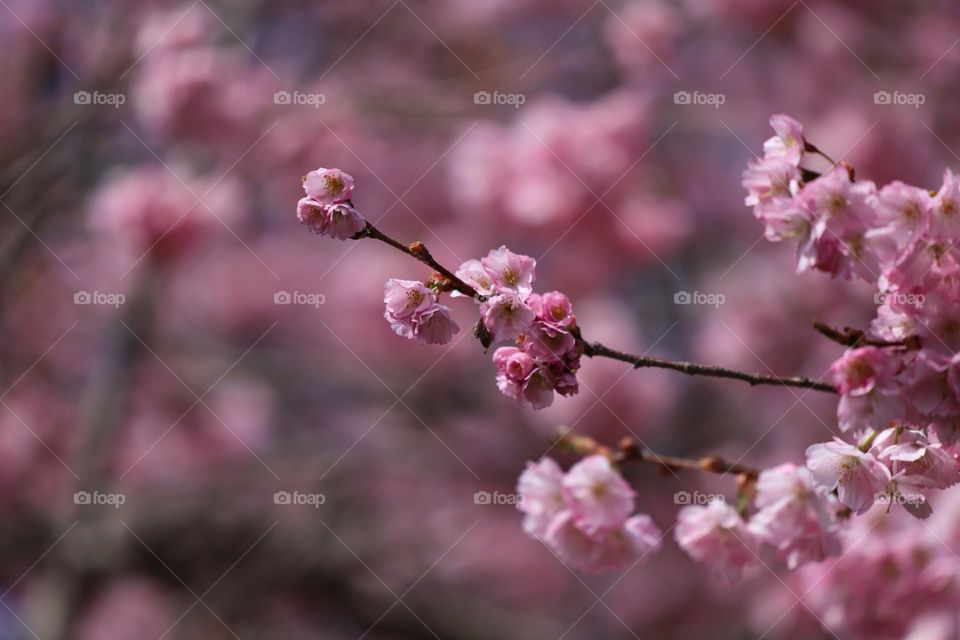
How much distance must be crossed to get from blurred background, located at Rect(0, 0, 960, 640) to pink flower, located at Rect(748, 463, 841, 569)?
1.66 metres

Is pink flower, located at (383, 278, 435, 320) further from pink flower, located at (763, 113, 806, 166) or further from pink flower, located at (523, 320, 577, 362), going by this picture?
pink flower, located at (763, 113, 806, 166)

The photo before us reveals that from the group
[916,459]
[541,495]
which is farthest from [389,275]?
[916,459]

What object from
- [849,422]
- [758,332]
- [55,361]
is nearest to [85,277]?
[55,361]

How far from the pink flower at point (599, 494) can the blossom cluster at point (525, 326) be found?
271 millimetres

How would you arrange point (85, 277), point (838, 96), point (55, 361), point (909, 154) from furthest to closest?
point (55, 361)
point (85, 277)
point (838, 96)
point (909, 154)

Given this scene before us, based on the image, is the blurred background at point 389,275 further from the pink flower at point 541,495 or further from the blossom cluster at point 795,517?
the blossom cluster at point 795,517

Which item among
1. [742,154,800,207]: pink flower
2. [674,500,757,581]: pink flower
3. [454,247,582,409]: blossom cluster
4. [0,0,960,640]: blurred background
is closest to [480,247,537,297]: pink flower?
[454,247,582,409]: blossom cluster

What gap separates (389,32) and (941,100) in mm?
2296

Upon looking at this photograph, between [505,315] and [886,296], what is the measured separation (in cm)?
43

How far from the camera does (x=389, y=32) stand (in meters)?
4.23

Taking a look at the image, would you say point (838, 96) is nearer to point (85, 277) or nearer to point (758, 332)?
point (758, 332)

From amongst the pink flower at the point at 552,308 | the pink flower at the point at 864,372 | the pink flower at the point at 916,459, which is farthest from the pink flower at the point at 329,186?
the pink flower at the point at 916,459

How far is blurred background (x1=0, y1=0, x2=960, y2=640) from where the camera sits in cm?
322

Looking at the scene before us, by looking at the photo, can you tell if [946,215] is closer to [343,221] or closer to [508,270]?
[508,270]
